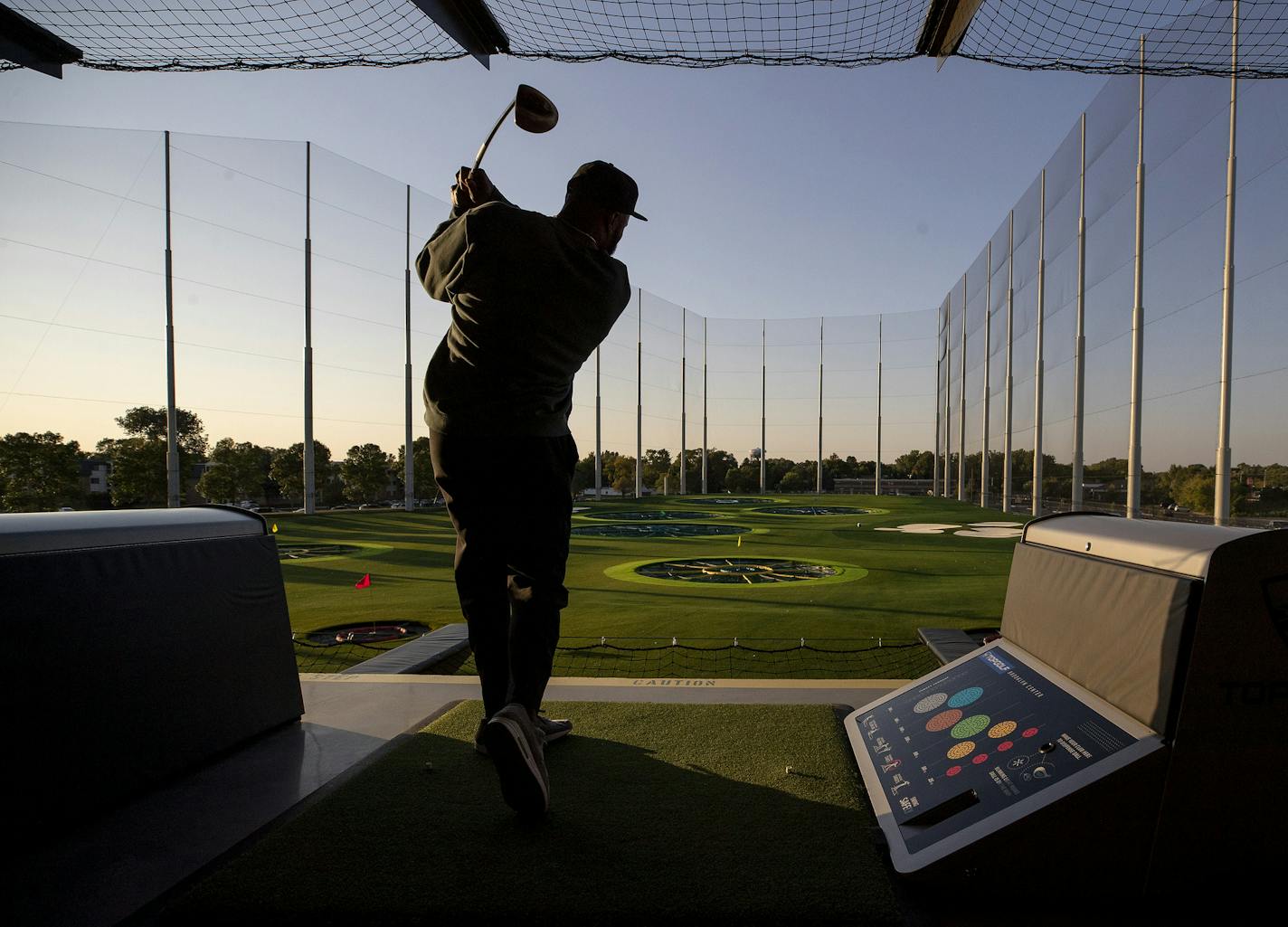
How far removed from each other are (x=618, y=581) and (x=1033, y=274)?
46.4 ft

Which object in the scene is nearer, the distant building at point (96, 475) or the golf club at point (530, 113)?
the golf club at point (530, 113)

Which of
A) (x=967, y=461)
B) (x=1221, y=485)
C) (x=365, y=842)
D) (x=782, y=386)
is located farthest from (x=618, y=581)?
(x=782, y=386)

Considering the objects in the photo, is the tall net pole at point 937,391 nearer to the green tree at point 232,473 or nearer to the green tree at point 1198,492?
the green tree at point 1198,492

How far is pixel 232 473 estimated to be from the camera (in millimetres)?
20484

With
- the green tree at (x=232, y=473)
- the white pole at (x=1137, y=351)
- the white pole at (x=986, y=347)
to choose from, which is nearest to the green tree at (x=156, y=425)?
the green tree at (x=232, y=473)

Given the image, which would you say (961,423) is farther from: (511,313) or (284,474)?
(511,313)

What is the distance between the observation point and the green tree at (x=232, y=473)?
67.2ft

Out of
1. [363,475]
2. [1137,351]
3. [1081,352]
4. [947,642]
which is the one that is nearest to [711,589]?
[947,642]

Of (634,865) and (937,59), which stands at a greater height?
(937,59)

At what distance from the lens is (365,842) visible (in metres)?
1.21

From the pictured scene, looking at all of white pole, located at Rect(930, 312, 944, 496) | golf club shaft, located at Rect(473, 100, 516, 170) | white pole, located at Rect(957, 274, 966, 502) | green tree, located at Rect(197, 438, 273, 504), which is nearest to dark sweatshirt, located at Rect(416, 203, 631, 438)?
golf club shaft, located at Rect(473, 100, 516, 170)

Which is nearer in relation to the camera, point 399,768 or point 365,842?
point 365,842

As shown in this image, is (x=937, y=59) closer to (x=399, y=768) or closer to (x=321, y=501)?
(x=399, y=768)

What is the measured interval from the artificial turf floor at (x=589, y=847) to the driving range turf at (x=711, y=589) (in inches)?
23.5
